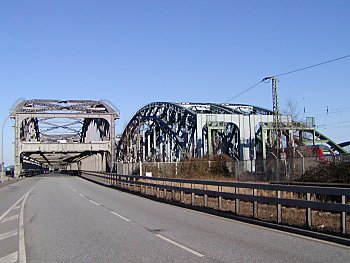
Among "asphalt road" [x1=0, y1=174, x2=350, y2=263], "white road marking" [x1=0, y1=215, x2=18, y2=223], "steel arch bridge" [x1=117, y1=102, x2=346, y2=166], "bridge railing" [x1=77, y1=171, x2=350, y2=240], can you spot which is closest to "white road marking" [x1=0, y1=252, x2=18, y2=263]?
"asphalt road" [x1=0, y1=174, x2=350, y2=263]

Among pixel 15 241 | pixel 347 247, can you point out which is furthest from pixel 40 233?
pixel 347 247

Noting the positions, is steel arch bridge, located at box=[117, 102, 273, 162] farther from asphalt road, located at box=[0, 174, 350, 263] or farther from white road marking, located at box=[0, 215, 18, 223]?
asphalt road, located at box=[0, 174, 350, 263]

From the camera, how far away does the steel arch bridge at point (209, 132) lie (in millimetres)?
78000

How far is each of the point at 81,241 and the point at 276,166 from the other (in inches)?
1273

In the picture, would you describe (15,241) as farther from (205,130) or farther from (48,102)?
(48,102)

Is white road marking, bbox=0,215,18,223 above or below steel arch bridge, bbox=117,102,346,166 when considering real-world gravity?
below

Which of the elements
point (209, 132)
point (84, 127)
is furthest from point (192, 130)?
point (84, 127)

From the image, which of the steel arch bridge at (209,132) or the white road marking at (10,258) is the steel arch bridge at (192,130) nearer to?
the steel arch bridge at (209,132)

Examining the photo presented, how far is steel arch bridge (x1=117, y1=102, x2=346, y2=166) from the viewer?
3071 inches

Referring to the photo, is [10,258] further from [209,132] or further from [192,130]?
[192,130]

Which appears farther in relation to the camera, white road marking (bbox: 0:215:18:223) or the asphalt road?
white road marking (bbox: 0:215:18:223)

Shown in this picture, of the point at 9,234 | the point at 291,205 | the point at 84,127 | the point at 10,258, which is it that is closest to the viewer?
the point at 10,258

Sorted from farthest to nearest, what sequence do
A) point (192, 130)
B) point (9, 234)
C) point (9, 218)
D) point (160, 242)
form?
point (192, 130)
point (9, 218)
point (9, 234)
point (160, 242)

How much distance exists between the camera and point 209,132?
254 ft
